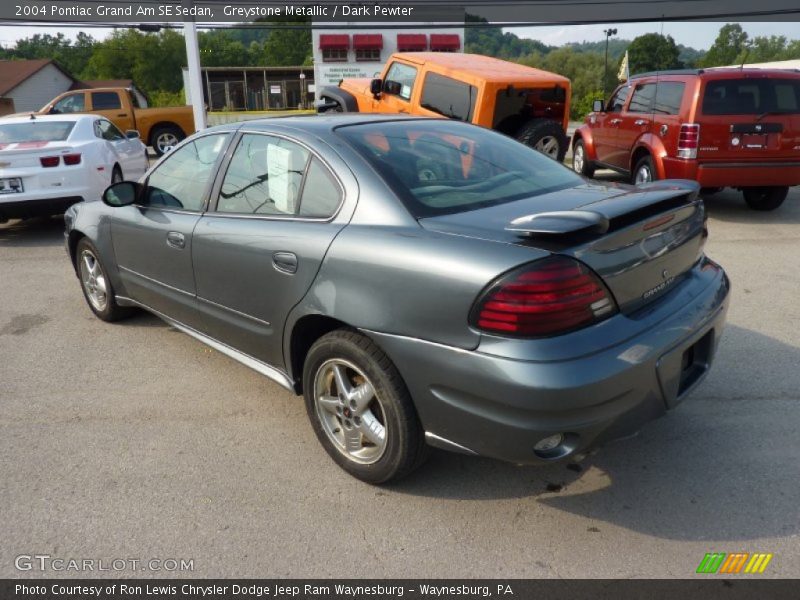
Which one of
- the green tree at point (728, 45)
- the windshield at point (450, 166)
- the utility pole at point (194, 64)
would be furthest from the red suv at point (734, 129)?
the green tree at point (728, 45)

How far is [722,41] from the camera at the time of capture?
369 ft

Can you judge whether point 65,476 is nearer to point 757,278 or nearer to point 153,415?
point 153,415

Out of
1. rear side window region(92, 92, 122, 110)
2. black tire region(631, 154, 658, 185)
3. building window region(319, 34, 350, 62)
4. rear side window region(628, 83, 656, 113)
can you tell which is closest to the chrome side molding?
black tire region(631, 154, 658, 185)

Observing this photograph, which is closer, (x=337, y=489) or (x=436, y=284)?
(x=436, y=284)

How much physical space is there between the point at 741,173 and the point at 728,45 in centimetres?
12379

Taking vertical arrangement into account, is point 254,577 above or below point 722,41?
below

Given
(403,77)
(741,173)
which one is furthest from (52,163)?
(741,173)

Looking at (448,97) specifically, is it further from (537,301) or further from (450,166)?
(537,301)

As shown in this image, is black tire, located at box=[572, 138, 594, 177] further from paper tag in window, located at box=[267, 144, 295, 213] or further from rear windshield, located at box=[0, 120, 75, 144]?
paper tag in window, located at box=[267, 144, 295, 213]

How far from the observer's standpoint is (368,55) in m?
33.9

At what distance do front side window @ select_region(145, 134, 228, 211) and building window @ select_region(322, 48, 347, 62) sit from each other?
3157cm

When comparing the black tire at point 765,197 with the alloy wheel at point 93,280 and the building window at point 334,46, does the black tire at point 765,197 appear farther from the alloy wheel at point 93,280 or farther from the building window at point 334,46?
the building window at point 334,46

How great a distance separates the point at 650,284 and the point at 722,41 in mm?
130897
